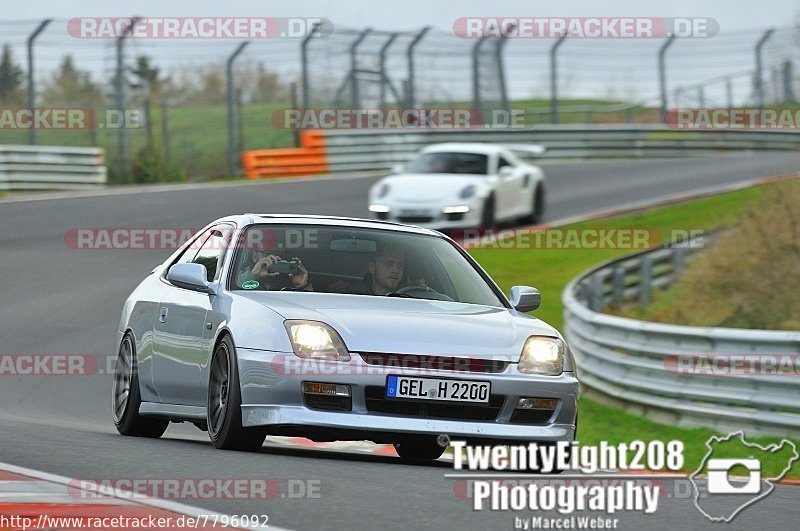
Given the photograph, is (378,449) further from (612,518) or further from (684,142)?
(684,142)

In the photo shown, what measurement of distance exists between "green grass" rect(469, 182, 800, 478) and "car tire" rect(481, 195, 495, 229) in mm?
371

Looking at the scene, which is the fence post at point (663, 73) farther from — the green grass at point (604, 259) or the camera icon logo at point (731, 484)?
the camera icon logo at point (731, 484)

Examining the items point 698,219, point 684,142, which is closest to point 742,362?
point 698,219

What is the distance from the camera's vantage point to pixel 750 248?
17.8 m

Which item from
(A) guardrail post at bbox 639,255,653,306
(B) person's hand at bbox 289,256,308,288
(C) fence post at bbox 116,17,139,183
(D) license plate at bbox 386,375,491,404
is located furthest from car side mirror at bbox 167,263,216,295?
(C) fence post at bbox 116,17,139,183

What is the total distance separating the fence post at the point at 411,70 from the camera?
3062 centimetres

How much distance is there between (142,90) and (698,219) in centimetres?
1019

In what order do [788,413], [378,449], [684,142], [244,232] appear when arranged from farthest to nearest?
1. [684,142]
2. [788,413]
3. [378,449]
4. [244,232]

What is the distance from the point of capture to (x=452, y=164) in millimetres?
21797

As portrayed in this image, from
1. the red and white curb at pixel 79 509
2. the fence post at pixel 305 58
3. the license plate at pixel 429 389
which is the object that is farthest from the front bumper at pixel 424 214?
the red and white curb at pixel 79 509

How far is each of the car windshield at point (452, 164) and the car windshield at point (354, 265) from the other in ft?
41.5

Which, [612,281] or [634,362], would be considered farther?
[612,281]

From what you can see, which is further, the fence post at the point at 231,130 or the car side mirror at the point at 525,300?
the fence post at the point at 231,130

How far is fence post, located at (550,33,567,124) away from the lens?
1287 inches
